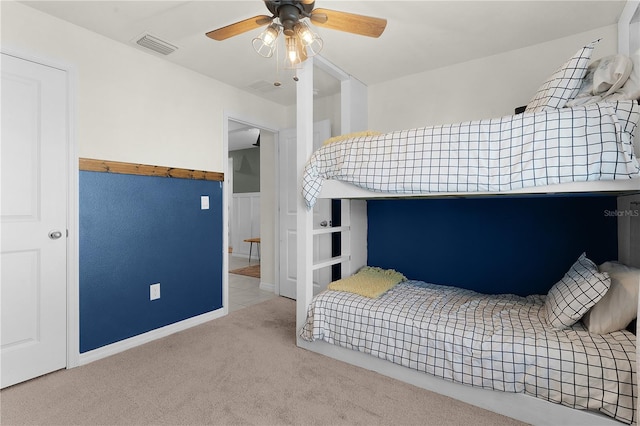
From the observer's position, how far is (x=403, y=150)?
6.41ft

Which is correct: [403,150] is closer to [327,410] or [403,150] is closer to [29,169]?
[327,410]

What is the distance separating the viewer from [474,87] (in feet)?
8.87

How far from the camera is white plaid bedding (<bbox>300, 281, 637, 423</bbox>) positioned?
1404 mm

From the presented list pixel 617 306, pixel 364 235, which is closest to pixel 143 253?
pixel 364 235

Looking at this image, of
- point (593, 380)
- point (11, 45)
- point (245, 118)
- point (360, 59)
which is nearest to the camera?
point (593, 380)

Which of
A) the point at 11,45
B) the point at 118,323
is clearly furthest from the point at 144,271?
the point at 11,45

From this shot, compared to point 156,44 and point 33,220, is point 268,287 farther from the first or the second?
point 156,44

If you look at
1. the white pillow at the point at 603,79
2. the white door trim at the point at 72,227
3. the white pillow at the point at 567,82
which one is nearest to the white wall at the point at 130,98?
the white door trim at the point at 72,227

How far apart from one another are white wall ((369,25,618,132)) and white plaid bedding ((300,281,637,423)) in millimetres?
1562

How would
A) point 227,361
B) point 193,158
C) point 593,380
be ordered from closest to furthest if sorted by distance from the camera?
point 593,380 → point 227,361 → point 193,158

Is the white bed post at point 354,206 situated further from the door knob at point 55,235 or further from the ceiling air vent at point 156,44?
the door knob at point 55,235

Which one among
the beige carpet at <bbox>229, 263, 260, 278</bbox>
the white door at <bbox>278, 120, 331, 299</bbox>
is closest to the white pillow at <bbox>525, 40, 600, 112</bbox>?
the white door at <bbox>278, 120, 331, 299</bbox>

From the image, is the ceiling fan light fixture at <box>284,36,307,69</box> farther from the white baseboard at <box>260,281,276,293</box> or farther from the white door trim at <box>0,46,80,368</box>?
the white baseboard at <box>260,281,276,293</box>

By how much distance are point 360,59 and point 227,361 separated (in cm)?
258
